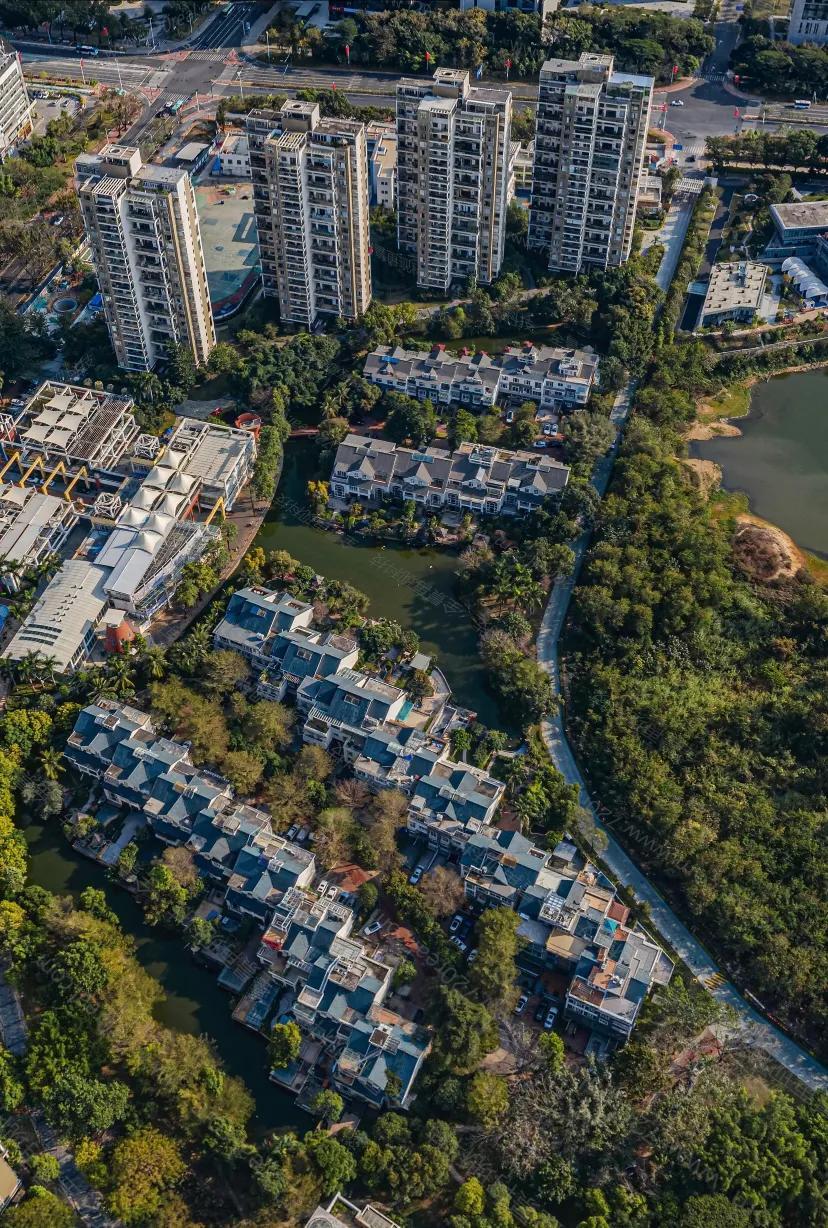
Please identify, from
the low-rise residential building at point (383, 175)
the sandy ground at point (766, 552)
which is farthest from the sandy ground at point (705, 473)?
the low-rise residential building at point (383, 175)

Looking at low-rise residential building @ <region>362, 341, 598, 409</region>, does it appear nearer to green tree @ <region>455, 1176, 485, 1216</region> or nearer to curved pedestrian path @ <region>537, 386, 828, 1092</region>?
curved pedestrian path @ <region>537, 386, 828, 1092</region>

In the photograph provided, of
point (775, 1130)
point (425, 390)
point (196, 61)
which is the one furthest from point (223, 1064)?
point (196, 61)

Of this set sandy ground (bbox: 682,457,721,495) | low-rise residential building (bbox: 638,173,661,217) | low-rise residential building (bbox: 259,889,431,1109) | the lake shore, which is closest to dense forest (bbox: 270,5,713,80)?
low-rise residential building (bbox: 638,173,661,217)

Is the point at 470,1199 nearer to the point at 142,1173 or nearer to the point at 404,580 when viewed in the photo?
the point at 142,1173

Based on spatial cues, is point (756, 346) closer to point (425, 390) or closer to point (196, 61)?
point (425, 390)

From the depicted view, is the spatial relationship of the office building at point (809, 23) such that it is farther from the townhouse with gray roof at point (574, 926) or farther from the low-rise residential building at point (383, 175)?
the townhouse with gray roof at point (574, 926)
